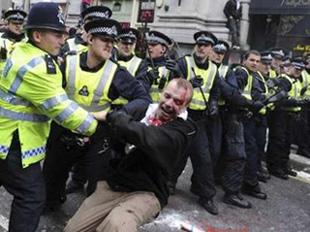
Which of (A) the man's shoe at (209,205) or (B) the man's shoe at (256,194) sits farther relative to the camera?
(B) the man's shoe at (256,194)

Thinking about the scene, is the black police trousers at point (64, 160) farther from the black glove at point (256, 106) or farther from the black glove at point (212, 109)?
the black glove at point (256, 106)

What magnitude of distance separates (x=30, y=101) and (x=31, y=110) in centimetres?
8

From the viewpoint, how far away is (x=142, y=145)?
2.93 m

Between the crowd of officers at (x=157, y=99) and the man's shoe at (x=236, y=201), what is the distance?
12 mm

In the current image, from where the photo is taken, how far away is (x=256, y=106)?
5625 millimetres

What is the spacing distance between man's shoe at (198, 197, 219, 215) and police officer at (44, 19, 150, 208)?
1669 millimetres

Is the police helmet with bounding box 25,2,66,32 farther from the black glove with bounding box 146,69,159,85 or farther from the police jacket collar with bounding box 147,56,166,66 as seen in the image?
the police jacket collar with bounding box 147,56,166,66

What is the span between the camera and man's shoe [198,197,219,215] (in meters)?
5.04

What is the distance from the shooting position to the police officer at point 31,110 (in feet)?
9.62

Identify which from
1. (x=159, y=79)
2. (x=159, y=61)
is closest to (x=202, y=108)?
(x=159, y=79)

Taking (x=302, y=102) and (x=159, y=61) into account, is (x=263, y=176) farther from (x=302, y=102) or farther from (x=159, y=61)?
(x=159, y=61)

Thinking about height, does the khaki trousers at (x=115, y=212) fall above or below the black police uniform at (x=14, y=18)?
below

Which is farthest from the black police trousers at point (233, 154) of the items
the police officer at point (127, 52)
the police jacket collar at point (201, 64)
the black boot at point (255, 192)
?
the police officer at point (127, 52)

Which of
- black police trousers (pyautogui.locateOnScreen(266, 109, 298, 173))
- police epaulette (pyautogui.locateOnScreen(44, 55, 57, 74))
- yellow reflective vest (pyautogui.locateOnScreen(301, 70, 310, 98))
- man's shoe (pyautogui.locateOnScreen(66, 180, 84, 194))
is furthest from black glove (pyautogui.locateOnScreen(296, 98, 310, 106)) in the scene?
police epaulette (pyautogui.locateOnScreen(44, 55, 57, 74))
